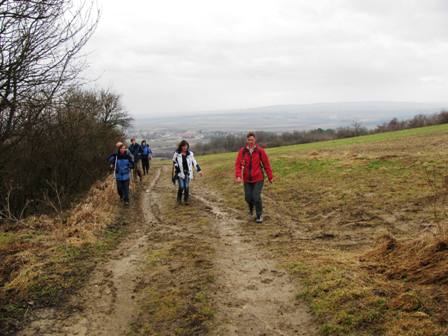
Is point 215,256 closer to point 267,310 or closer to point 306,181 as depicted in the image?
point 267,310

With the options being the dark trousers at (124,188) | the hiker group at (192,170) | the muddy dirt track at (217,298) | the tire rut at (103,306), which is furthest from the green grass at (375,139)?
the tire rut at (103,306)

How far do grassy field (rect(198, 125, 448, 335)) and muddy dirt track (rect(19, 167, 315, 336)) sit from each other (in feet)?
0.95

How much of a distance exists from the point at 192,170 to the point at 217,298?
733cm

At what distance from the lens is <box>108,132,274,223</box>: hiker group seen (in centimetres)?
938

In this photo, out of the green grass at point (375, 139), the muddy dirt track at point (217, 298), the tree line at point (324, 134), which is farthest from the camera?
the tree line at point (324, 134)

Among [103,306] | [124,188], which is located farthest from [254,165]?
[103,306]

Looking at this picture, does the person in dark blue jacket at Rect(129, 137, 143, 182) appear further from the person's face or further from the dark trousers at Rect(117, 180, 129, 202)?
the person's face

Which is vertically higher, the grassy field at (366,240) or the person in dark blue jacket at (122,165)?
the person in dark blue jacket at (122,165)

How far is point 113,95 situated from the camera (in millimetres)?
43781

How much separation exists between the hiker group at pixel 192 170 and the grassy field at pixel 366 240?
2.58ft

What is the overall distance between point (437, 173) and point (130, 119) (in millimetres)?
41398

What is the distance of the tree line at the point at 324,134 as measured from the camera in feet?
204

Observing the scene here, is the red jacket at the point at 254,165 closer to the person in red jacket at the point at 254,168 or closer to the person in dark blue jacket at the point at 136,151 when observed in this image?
the person in red jacket at the point at 254,168

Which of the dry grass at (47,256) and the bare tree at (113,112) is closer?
the dry grass at (47,256)
